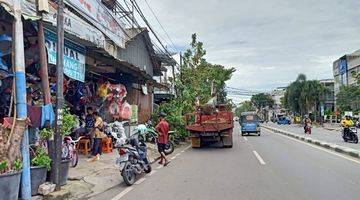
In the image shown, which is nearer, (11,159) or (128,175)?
(11,159)

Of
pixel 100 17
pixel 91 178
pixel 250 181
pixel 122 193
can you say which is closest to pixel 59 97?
pixel 122 193

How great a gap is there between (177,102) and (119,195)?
16640mm

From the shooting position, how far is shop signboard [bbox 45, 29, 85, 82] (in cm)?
1016

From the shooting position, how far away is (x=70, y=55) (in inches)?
450

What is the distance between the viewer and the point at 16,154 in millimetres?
7637

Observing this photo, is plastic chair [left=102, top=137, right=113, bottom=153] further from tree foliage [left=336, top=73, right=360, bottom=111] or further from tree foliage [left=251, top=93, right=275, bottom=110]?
tree foliage [left=251, top=93, right=275, bottom=110]

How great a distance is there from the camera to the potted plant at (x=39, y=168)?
8.39 meters

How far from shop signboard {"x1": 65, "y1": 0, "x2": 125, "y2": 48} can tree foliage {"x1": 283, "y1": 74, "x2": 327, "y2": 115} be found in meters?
58.9

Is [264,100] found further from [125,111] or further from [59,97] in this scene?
[59,97]

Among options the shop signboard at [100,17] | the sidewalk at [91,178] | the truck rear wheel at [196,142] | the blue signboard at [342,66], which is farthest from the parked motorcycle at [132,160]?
the blue signboard at [342,66]

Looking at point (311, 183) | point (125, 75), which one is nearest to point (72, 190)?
point (311, 183)

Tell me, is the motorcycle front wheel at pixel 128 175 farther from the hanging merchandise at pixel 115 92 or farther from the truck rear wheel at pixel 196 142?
the truck rear wheel at pixel 196 142

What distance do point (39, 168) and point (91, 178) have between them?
240 centimetres

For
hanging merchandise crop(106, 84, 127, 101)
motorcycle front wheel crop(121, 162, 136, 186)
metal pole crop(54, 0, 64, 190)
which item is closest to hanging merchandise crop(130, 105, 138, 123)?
hanging merchandise crop(106, 84, 127, 101)
